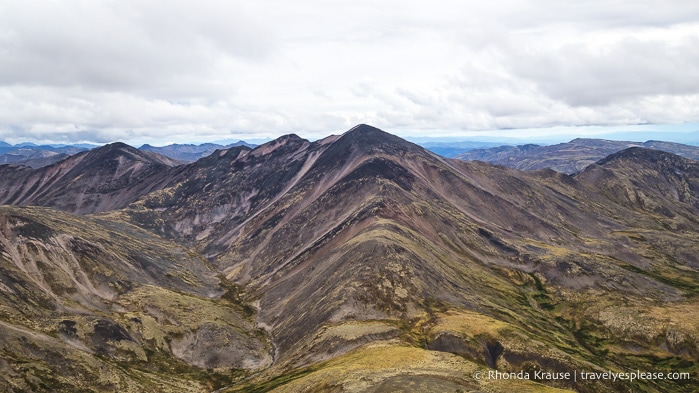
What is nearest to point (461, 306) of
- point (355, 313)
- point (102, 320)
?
point (355, 313)

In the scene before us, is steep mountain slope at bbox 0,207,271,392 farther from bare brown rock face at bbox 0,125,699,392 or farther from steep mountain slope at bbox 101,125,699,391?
steep mountain slope at bbox 101,125,699,391

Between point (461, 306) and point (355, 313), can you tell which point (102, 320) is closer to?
point (355, 313)

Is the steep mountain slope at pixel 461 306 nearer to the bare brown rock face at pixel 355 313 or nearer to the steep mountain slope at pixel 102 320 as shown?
the bare brown rock face at pixel 355 313

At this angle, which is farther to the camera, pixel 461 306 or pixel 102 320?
pixel 461 306

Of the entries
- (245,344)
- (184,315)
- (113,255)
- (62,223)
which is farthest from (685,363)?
(62,223)

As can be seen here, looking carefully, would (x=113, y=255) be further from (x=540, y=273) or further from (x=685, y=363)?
(x=685, y=363)

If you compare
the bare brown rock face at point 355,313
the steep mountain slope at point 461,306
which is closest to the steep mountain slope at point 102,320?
the bare brown rock face at point 355,313

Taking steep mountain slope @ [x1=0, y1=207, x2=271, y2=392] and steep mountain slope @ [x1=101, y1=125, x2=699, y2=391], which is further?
steep mountain slope @ [x1=101, y1=125, x2=699, y2=391]

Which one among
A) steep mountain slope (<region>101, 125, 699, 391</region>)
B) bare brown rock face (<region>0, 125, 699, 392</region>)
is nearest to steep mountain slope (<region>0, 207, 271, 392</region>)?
bare brown rock face (<region>0, 125, 699, 392</region>)

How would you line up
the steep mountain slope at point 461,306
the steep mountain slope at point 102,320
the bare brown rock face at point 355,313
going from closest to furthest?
the steep mountain slope at point 102,320, the bare brown rock face at point 355,313, the steep mountain slope at point 461,306

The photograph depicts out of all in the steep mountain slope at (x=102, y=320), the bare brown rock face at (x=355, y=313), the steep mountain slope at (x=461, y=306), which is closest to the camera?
the steep mountain slope at (x=102, y=320)

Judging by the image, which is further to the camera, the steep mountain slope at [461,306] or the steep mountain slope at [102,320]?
the steep mountain slope at [461,306]
